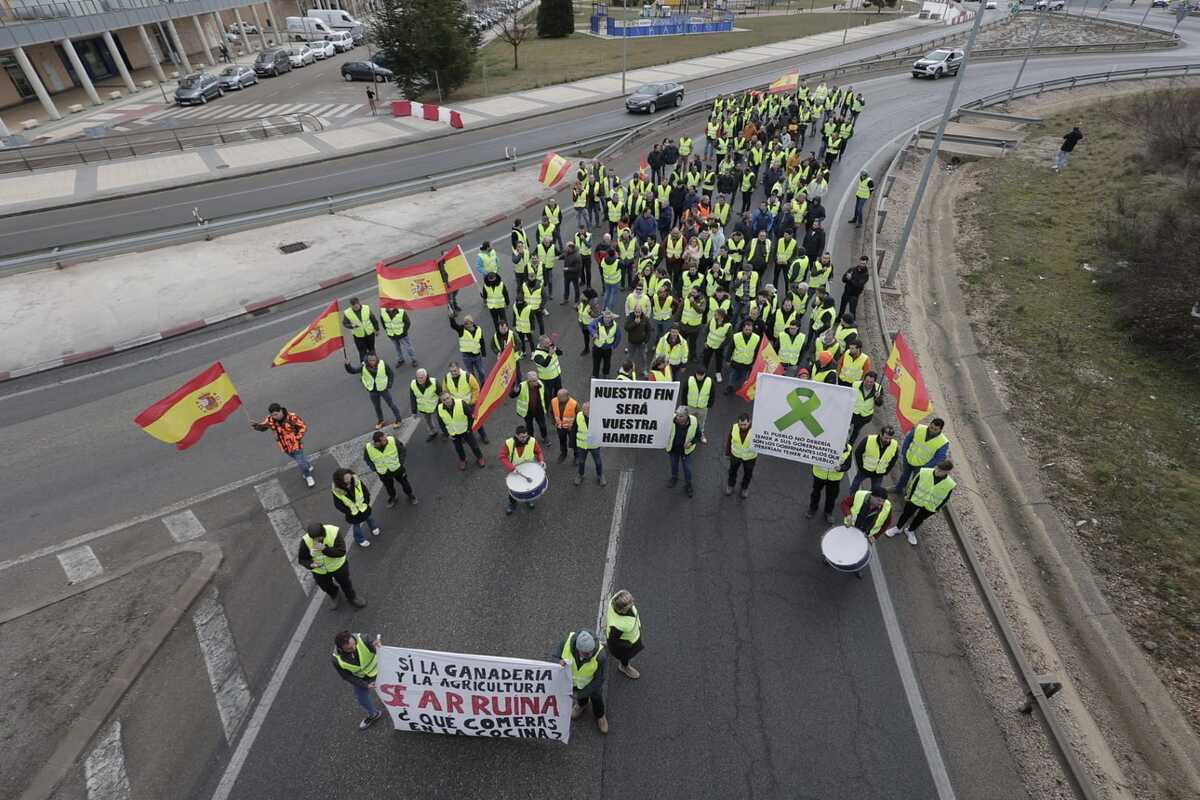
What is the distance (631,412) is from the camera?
30.1ft

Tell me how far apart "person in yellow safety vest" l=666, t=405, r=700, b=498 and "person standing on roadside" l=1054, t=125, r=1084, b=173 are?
2352 cm

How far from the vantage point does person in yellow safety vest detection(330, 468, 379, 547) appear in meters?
7.89

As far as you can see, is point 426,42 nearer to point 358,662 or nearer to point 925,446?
point 925,446

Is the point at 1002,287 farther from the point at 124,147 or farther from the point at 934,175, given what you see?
the point at 124,147

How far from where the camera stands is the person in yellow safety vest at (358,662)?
5926 millimetres

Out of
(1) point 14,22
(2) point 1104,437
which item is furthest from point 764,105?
(1) point 14,22

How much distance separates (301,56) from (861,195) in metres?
51.4

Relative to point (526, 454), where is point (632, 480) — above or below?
below

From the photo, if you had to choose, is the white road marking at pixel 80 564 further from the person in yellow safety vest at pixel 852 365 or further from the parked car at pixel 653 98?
the parked car at pixel 653 98

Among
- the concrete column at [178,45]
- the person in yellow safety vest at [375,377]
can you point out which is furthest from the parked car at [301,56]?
the person in yellow safety vest at [375,377]

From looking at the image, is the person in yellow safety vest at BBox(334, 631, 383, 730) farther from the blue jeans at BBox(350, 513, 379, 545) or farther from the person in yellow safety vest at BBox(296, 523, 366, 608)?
the blue jeans at BBox(350, 513, 379, 545)

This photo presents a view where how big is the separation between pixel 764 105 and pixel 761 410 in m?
22.7

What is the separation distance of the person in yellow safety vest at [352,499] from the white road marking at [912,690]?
7.19m

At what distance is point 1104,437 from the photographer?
1068cm
